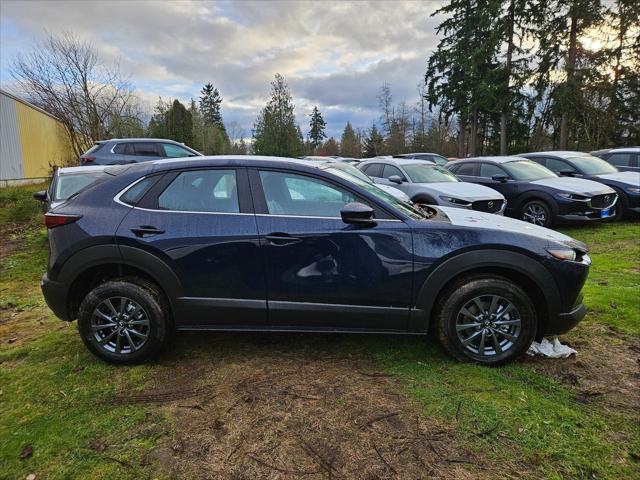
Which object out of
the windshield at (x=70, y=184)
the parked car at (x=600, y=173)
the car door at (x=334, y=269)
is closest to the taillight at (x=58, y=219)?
the car door at (x=334, y=269)

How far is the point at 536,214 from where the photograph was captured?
8.69 meters

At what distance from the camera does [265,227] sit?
312cm

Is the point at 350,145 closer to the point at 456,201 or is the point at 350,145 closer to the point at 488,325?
the point at 456,201

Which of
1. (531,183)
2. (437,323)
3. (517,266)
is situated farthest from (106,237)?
(531,183)

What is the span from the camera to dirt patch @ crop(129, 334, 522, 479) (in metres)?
2.20

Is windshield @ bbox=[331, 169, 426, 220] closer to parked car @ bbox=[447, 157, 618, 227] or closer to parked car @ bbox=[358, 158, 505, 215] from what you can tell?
parked car @ bbox=[358, 158, 505, 215]

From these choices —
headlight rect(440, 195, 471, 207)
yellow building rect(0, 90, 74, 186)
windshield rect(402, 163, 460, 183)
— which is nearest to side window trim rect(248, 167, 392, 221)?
headlight rect(440, 195, 471, 207)

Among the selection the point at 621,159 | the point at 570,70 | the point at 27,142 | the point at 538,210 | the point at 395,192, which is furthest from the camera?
the point at 570,70

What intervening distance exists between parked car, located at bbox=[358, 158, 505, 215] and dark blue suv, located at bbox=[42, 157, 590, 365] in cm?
380

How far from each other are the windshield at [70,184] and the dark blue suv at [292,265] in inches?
144

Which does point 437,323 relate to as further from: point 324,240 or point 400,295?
point 324,240

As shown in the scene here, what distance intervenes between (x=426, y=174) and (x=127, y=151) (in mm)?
7660

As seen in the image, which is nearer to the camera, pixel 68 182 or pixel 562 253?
pixel 562 253

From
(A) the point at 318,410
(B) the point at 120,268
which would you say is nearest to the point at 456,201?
(A) the point at 318,410
